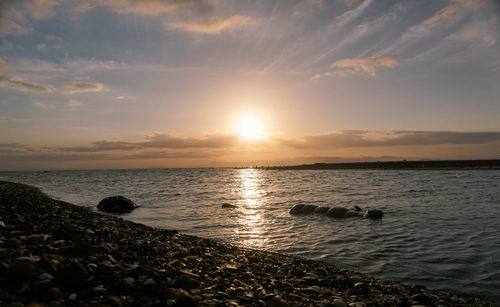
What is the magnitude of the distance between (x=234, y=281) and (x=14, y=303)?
12.1 ft

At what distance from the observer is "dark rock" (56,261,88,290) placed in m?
3.92

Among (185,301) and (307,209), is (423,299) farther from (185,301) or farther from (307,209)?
(307,209)

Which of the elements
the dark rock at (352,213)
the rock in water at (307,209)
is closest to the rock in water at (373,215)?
the dark rock at (352,213)

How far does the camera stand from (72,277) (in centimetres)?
397

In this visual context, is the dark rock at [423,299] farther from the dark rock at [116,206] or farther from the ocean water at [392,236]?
the dark rock at [116,206]

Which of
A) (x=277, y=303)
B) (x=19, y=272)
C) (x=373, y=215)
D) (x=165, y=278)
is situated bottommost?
(x=373, y=215)

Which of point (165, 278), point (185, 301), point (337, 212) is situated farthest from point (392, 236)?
point (185, 301)

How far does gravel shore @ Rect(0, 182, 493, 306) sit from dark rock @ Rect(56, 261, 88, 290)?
0.04 feet

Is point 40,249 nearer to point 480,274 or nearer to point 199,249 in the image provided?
point 199,249

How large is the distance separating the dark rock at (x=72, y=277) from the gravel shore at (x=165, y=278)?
1cm

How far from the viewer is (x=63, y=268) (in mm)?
4109

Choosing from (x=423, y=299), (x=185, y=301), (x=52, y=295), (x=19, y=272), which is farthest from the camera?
(x=423, y=299)

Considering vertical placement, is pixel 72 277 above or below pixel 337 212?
above

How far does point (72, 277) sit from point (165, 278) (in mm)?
1583
